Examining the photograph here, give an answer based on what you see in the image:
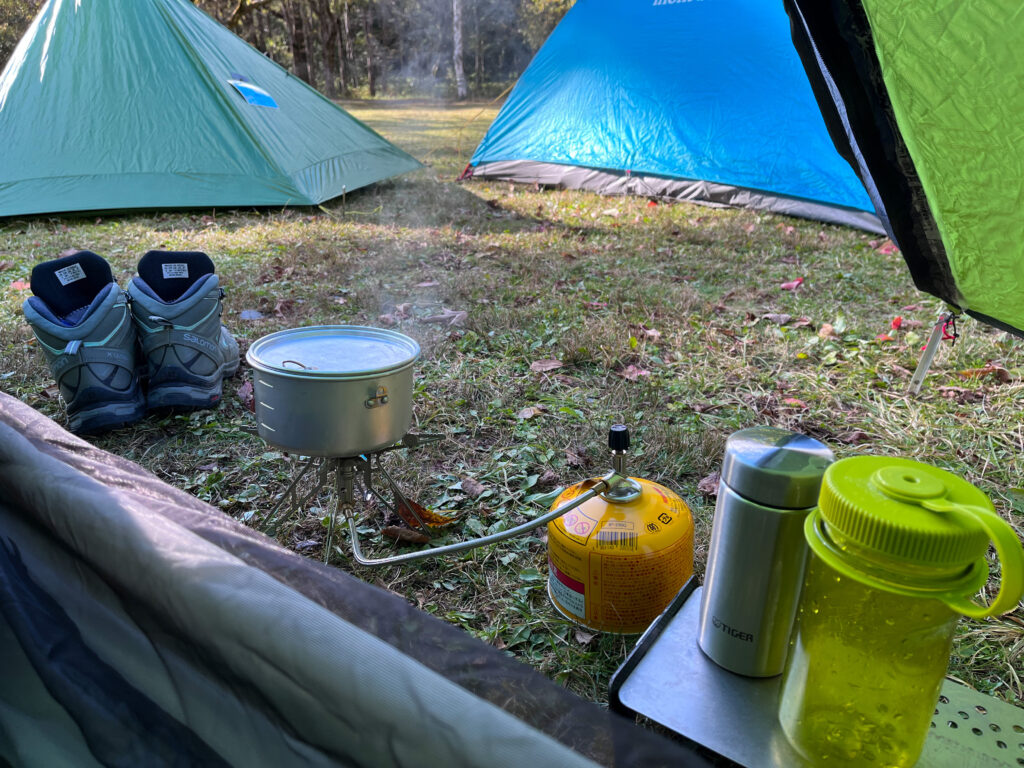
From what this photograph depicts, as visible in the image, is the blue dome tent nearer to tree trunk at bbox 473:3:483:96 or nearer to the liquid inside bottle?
the liquid inside bottle

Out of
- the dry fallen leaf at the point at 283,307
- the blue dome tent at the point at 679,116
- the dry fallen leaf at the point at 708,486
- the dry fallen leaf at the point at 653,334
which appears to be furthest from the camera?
the blue dome tent at the point at 679,116

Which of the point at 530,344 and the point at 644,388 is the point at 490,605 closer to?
the point at 644,388

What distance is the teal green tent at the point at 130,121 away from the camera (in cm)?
437

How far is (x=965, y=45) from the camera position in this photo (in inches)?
39.8

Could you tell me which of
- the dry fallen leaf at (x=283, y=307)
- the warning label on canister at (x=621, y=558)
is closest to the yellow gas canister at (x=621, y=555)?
the warning label on canister at (x=621, y=558)

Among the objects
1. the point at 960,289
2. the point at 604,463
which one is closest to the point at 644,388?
the point at 604,463

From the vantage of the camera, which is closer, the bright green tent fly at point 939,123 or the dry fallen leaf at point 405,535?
the bright green tent fly at point 939,123

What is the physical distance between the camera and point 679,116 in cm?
500

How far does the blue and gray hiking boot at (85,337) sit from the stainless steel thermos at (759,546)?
67.6 inches

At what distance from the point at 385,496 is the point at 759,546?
104 centimetres

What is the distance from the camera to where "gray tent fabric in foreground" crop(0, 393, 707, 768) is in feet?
1.78

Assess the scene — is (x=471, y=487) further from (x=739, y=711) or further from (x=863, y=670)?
Result: (x=863, y=670)

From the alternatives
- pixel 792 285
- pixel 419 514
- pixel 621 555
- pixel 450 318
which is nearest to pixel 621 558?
pixel 621 555

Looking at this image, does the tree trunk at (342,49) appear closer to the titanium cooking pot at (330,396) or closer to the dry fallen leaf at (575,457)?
the dry fallen leaf at (575,457)
